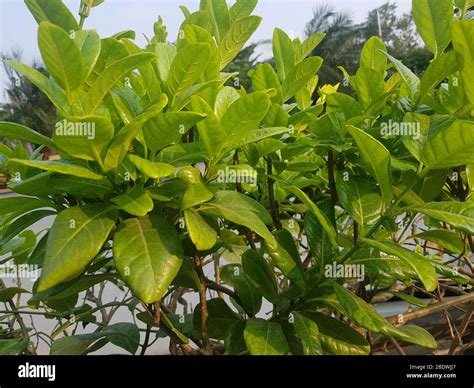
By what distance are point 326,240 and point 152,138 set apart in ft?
0.78

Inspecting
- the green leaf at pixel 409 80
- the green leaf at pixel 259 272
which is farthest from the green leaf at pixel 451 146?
the green leaf at pixel 259 272

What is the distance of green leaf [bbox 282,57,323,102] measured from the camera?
0.59m

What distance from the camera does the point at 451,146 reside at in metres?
0.47

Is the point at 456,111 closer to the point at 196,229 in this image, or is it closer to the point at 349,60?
the point at 196,229

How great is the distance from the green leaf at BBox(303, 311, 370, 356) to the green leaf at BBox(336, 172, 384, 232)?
4.6 inches

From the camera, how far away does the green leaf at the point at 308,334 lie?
496 millimetres

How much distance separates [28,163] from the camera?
417 mm

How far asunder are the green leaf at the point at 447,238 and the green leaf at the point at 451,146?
143 millimetres

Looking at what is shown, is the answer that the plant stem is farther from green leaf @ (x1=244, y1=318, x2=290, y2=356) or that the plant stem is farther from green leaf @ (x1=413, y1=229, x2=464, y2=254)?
green leaf @ (x1=413, y1=229, x2=464, y2=254)

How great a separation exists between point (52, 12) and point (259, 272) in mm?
363

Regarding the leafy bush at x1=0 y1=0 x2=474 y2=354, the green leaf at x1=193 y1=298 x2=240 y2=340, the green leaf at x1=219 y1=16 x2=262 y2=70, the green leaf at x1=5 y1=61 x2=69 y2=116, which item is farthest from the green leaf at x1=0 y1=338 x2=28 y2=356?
the green leaf at x1=219 y1=16 x2=262 y2=70
